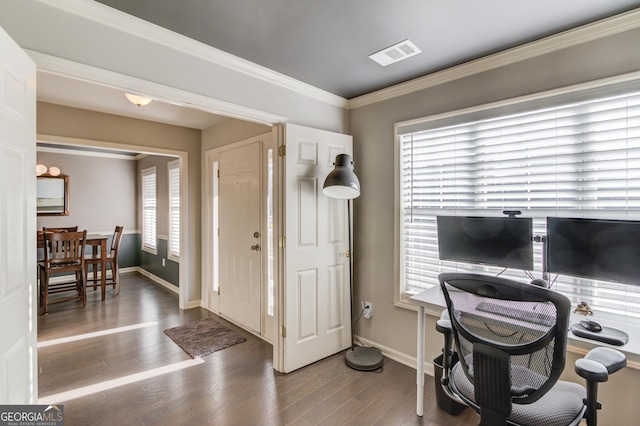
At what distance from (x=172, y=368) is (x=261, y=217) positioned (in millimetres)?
1596

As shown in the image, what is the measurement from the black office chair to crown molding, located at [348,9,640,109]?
1.72 m

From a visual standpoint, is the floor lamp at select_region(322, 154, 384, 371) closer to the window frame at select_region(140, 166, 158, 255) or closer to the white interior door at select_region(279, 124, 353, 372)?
the white interior door at select_region(279, 124, 353, 372)

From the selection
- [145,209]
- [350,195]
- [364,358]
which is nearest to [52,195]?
[145,209]

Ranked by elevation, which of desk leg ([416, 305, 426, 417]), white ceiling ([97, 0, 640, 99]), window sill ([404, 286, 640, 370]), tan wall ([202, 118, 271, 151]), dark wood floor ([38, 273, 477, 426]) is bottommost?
dark wood floor ([38, 273, 477, 426])

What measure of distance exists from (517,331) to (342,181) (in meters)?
1.52

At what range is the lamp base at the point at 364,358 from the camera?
2.65m

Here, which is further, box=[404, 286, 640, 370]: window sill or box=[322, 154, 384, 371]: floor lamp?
box=[322, 154, 384, 371]: floor lamp

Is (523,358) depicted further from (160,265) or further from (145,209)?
(145,209)

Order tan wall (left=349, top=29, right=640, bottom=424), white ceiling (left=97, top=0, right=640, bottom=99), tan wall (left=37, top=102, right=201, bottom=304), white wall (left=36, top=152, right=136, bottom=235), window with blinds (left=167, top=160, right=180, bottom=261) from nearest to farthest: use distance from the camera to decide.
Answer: white ceiling (left=97, top=0, right=640, bottom=99) < tan wall (left=349, top=29, right=640, bottom=424) < tan wall (left=37, top=102, right=201, bottom=304) < window with blinds (left=167, top=160, right=180, bottom=261) < white wall (left=36, top=152, right=136, bottom=235)

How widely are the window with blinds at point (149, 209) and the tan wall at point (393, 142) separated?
4.43m

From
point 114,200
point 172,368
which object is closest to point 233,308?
point 172,368

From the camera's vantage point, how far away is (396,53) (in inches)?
87.4

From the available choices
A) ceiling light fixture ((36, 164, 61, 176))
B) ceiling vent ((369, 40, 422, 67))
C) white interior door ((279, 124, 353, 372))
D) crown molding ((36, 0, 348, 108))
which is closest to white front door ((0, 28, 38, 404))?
crown molding ((36, 0, 348, 108))

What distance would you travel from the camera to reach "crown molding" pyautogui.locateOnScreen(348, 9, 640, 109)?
178 centimetres
